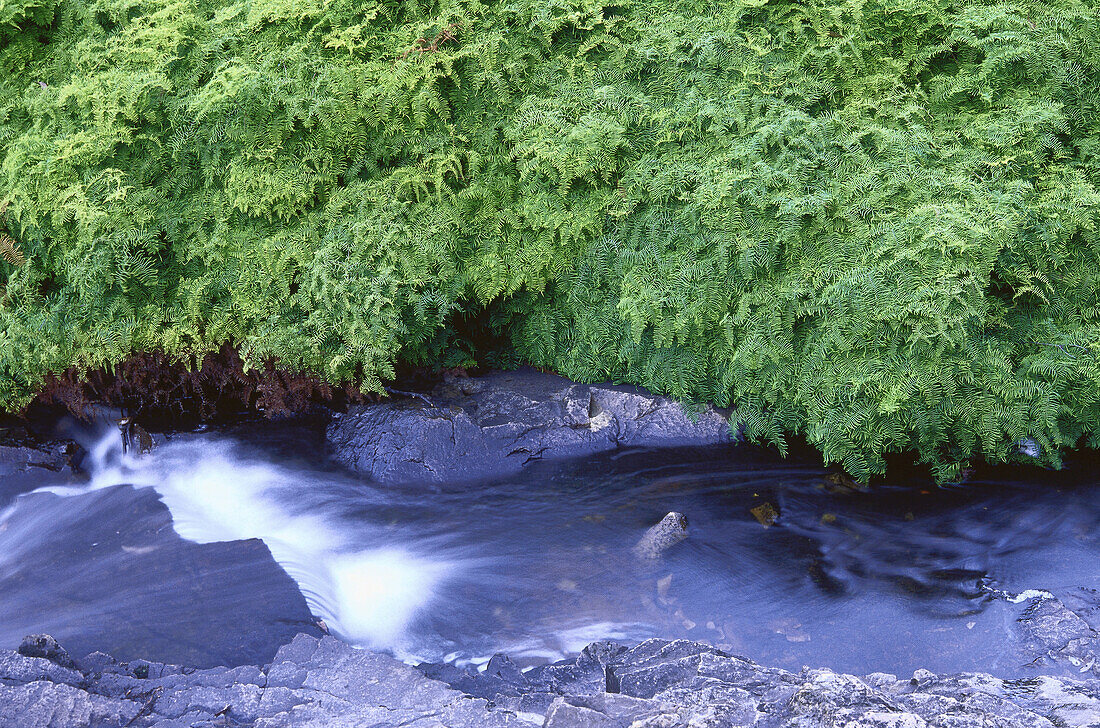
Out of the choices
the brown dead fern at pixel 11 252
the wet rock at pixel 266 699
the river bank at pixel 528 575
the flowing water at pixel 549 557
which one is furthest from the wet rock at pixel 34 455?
the wet rock at pixel 266 699

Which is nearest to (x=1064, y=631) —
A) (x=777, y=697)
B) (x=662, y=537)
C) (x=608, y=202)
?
(x=777, y=697)

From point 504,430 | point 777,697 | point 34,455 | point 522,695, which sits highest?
point 34,455

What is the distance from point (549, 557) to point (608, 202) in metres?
2.75

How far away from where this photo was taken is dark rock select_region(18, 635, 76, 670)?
13.6 ft

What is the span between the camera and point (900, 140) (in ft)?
18.6

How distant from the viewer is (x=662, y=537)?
547cm

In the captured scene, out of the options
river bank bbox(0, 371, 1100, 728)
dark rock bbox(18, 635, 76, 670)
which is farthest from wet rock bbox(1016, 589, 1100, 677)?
dark rock bbox(18, 635, 76, 670)

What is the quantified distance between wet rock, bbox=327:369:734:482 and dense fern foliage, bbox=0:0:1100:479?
10.3 inches

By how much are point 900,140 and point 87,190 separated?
6336 millimetres

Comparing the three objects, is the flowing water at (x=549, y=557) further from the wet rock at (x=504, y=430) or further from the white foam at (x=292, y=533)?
the wet rock at (x=504, y=430)

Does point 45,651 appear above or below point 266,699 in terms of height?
above

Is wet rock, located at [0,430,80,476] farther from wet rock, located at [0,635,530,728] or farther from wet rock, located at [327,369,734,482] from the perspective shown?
wet rock, located at [0,635,530,728]

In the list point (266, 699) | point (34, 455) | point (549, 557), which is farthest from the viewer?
point (34, 455)

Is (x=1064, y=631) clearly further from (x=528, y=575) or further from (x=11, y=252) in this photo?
(x=11, y=252)
